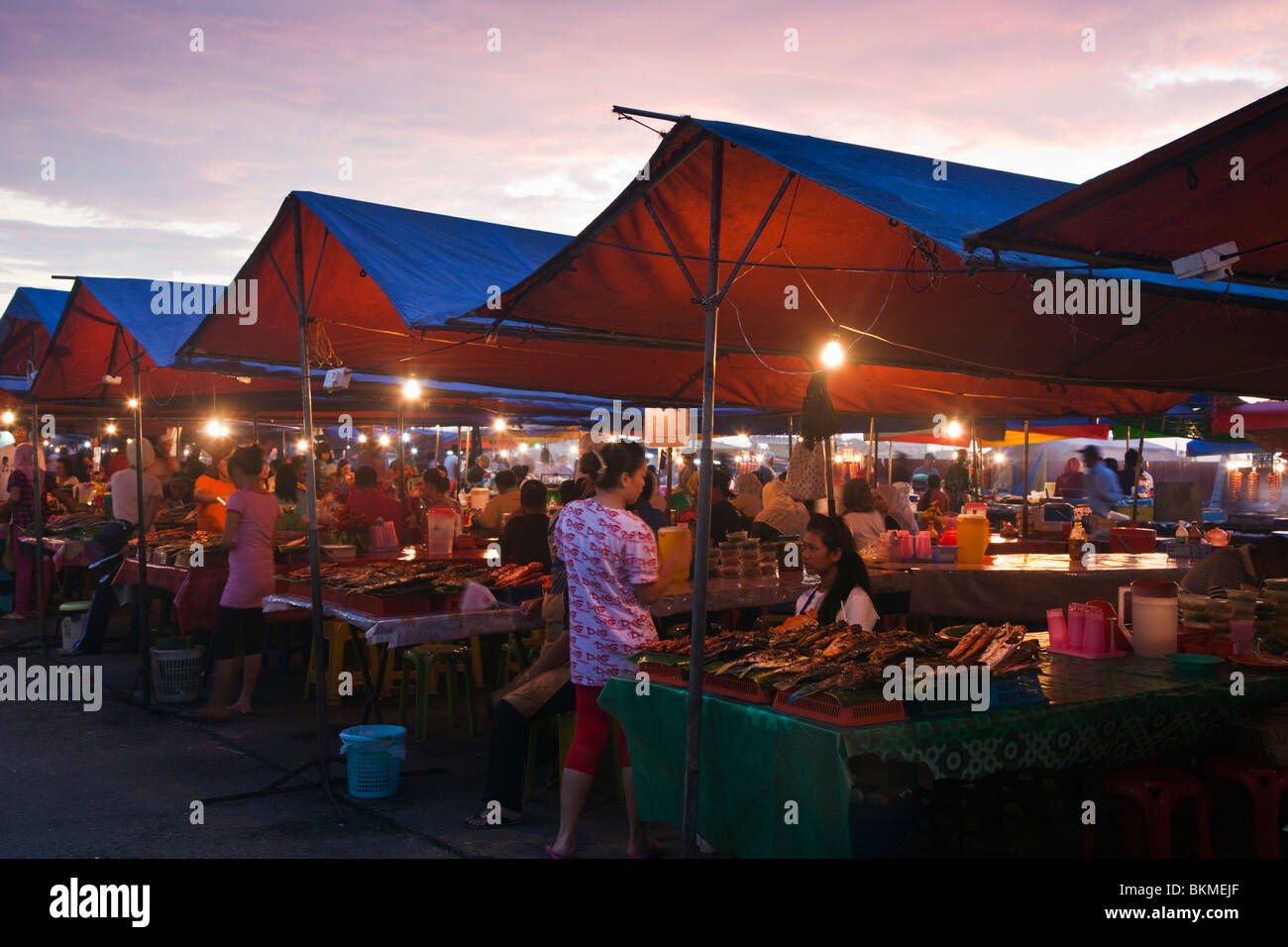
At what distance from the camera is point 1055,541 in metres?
11.2

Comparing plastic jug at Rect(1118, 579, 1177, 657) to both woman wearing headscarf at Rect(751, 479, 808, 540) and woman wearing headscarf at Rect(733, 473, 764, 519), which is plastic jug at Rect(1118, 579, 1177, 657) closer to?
woman wearing headscarf at Rect(751, 479, 808, 540)

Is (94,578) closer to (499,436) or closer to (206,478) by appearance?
(206,478)

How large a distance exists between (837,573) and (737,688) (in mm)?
1490

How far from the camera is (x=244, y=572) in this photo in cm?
747

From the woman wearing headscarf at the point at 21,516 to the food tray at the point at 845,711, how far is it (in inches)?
418

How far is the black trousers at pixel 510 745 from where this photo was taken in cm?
522

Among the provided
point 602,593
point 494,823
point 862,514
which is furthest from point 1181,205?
point 862,514

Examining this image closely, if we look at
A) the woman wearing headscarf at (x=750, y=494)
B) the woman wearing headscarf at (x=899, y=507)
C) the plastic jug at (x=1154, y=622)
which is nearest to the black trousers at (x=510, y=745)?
the plastic jug at (x=1154, y=622)

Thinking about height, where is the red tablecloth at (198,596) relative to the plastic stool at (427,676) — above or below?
above

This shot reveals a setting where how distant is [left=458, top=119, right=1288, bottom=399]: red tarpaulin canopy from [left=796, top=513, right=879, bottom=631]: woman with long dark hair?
1.26 m

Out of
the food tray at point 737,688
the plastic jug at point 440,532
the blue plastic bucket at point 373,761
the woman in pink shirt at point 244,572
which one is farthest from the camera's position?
the plastic jug at point 440,532

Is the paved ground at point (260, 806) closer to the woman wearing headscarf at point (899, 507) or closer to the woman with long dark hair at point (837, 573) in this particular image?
the woman with long dark hair at point (837, 573)

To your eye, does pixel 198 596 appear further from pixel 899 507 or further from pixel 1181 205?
pixel 1181 205
